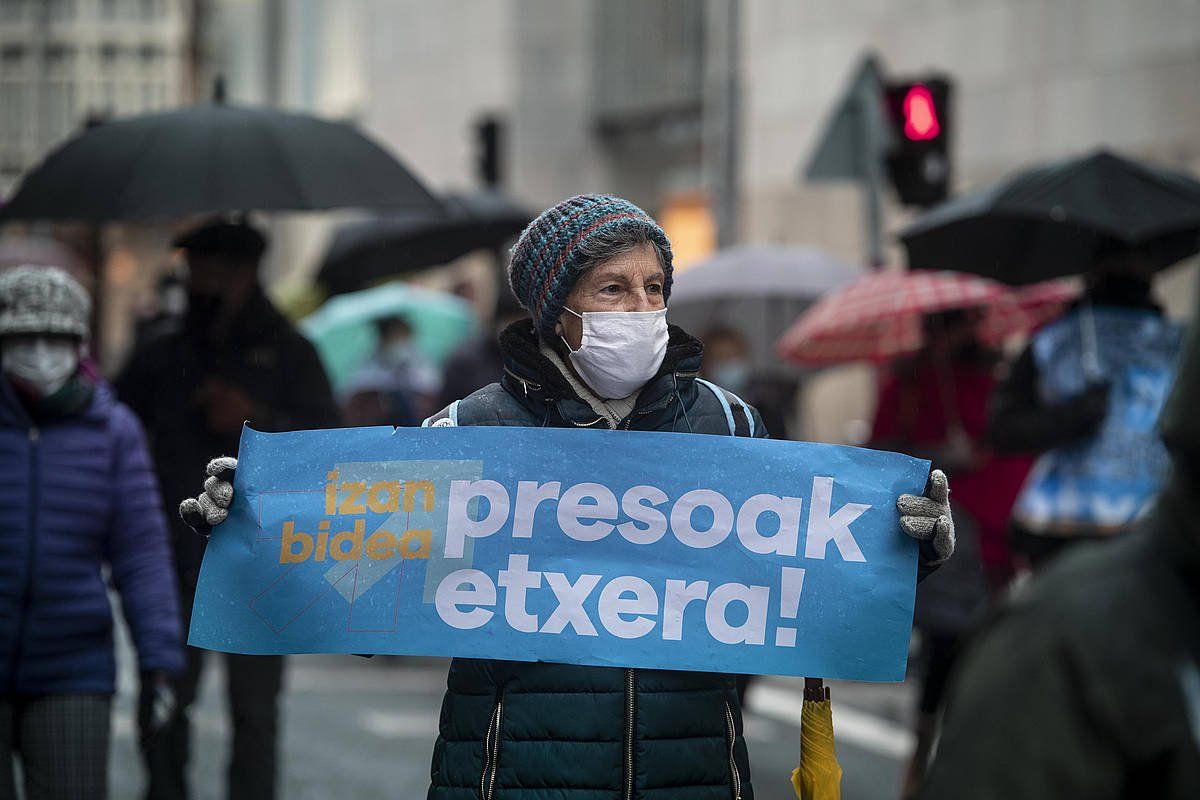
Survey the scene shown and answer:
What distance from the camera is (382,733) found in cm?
888

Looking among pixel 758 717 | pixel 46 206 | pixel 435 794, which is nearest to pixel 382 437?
pixel 435 794

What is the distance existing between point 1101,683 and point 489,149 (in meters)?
15.1

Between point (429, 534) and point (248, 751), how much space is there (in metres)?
2.65

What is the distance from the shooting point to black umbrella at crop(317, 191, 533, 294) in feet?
29.9

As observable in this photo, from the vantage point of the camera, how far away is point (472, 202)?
9.82 metres

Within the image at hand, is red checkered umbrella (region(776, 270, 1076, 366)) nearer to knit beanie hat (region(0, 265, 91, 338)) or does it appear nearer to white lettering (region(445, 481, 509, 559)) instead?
knit beanie hat (region(0, 265, 91, 338))

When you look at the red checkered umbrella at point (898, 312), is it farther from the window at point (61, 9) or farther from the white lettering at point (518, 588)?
the window at point (61, 9)

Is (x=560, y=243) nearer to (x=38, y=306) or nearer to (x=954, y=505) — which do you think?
(x=38, y=306)

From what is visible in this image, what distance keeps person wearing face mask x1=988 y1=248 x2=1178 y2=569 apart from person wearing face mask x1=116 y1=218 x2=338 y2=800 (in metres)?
2.46

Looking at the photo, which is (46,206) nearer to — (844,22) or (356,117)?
(844,22)

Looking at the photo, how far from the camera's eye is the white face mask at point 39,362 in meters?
4.77

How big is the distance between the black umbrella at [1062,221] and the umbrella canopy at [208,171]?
6.86ft

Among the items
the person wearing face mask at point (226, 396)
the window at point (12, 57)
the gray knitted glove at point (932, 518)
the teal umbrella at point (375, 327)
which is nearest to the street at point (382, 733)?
the person wearing face mask at point (226, 396)

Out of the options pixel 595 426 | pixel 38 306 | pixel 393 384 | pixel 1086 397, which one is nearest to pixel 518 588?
pixel 595 426
